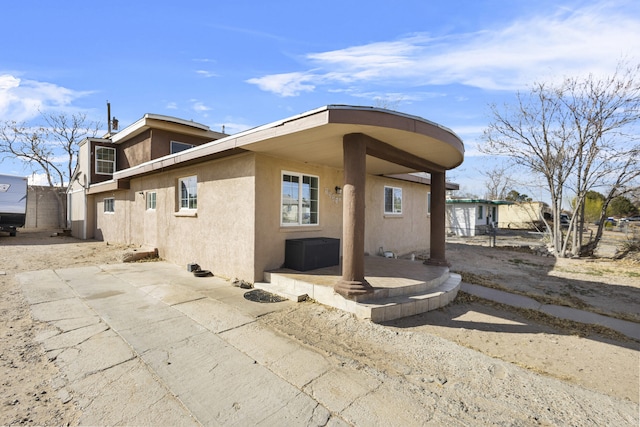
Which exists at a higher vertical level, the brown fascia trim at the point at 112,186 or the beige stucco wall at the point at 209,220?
the brown fascia trim at the point at 112,186

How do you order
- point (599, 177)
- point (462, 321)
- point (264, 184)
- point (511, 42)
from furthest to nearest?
1. point (599, 177)
2. point (511, 42)
3. point (264, 184)
4. point (462, 321)

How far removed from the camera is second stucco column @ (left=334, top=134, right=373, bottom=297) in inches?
176

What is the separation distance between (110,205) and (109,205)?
130mm

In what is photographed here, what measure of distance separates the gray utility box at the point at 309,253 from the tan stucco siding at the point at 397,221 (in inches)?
103

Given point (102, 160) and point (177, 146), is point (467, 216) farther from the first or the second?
point (102, 160)

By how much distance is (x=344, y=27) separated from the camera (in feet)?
22.5

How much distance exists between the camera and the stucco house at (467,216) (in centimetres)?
2236

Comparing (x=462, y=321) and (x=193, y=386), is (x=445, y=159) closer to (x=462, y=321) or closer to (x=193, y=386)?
(x=462, y=321)

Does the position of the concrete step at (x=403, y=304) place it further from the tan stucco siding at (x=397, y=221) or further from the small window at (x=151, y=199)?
the small window at (x=151, y=199)

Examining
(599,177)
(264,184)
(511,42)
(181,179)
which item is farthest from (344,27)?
(599,177)

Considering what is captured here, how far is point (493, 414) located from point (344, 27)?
7.65 meters

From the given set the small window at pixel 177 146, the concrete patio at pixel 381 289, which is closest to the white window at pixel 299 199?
the concrete patio at pixel 381 289

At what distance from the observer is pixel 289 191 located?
665 centimetres

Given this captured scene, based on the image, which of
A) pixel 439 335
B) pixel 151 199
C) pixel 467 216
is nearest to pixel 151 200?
pixel 151 199
